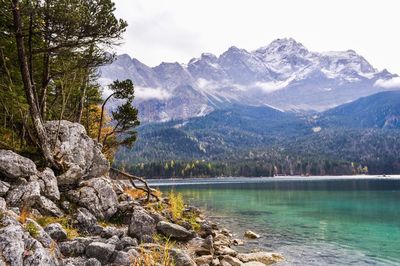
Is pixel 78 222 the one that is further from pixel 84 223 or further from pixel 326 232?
pixel 326 232

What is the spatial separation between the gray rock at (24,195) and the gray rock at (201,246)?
35.5 ft

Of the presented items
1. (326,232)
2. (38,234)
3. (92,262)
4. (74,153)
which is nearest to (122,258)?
(92,262)

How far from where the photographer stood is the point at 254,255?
99.3 feet

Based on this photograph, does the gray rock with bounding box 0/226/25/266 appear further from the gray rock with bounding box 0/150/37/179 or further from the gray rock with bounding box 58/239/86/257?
the gray rock with bounding box 0/150/37/179

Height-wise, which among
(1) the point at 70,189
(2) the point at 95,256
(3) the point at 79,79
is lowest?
(2) the point at 95,256

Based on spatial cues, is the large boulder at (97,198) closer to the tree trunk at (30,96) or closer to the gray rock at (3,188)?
the tree trunk at (30,96)

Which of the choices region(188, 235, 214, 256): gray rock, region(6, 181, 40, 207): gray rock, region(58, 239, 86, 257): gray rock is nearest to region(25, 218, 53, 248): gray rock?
region(58, 239, 86, 257): gray rock

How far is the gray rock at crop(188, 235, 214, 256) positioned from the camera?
25.5 meters

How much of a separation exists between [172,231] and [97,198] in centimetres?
549

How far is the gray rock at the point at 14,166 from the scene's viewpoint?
65.2ft

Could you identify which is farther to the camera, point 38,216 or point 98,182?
point 98,182

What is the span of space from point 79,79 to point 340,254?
2624 centimetres

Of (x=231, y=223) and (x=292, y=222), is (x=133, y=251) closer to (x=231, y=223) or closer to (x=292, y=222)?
(x=231, y=223)

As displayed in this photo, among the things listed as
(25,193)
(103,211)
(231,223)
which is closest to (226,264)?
(103,211)
